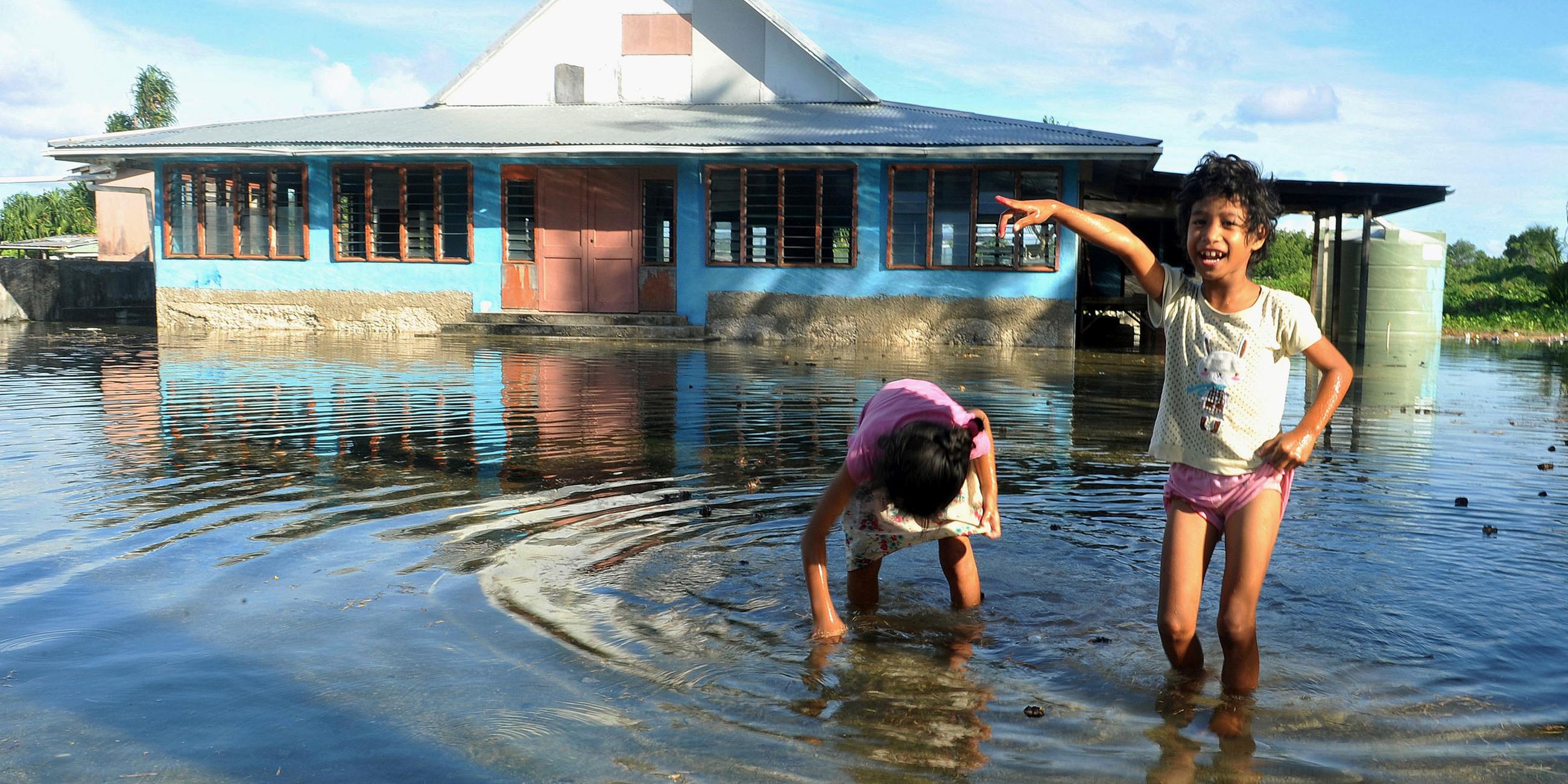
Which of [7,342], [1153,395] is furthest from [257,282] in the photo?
[1153,395]

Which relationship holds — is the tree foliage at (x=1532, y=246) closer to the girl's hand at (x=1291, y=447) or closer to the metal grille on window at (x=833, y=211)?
the metal grille on window at (x=833, y=211)

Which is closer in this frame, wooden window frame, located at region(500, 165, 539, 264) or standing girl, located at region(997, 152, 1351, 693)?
standing girl, located at region(997, 152, 1351, 693)

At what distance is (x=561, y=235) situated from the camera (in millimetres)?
20828

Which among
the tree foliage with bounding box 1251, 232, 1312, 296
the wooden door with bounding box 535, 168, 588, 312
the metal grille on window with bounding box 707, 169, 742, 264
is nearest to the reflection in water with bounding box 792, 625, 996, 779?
the metal grille on window with bounding box 707, 169, 742, 264

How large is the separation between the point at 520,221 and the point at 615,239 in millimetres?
1691

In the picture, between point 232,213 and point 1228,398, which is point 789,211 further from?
point 1228,398

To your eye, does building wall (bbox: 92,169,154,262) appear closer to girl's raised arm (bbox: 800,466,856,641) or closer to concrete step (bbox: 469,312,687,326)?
concrete step (bbox: 469,312,687,326)

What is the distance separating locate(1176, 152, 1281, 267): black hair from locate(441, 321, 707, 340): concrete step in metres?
16.0

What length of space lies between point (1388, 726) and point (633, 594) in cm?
235

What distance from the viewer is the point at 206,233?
70.3 ft

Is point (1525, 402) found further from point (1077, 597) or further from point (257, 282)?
point (257, 282)

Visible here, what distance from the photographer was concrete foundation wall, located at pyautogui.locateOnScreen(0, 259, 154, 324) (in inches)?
902

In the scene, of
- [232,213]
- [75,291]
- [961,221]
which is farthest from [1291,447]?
[75,291]

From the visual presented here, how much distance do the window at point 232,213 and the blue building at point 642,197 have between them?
4 centimetres
